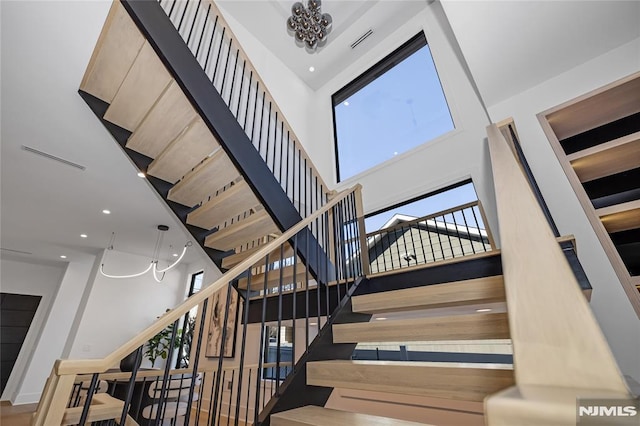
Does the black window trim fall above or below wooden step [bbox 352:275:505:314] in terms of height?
above

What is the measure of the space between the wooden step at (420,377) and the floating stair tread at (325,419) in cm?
14

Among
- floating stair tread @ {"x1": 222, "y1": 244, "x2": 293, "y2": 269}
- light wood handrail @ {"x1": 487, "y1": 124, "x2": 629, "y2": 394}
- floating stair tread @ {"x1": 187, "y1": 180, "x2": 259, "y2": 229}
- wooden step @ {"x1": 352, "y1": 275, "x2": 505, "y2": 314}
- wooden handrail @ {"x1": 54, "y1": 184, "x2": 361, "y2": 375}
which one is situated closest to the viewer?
light wood handrail @ {"x1": 487, "y1": 124, "x2": 629, "y2": 394}

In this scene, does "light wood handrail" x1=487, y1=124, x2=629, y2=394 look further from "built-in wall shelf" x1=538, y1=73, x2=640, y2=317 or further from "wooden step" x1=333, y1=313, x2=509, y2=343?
"built-in wall shelf" x1=538, y1=73, x2=640, y2=317

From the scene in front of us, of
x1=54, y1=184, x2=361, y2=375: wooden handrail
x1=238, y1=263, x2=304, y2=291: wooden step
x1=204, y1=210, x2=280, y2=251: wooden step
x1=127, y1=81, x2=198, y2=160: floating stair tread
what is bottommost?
x1=54, y1=184, x2=361, y2=375: wooden handrail

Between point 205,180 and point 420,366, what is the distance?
94.9 inches

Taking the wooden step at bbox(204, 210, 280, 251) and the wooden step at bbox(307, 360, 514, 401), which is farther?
the wooden step at bbox(204, 210, 280, 251)

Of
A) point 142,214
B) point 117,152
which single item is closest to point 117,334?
point 142,214

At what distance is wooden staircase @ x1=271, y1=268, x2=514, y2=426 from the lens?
1172mm

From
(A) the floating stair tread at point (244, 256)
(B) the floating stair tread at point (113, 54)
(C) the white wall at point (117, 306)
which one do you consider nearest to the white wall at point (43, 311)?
(C) the white wall at point (117, 306)

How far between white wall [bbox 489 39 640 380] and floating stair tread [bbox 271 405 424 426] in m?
1.73

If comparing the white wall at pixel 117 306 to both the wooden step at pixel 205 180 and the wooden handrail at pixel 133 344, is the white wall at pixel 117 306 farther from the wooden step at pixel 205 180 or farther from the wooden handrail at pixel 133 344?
the wooden handrail at pixel 133 344

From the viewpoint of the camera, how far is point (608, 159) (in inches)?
82.0

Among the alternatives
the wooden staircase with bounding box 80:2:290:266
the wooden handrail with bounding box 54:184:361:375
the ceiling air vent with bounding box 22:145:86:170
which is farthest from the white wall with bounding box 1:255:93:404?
the wooden handrail with bounding box 54:184:361:375

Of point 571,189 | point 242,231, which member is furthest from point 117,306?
point 571,189
